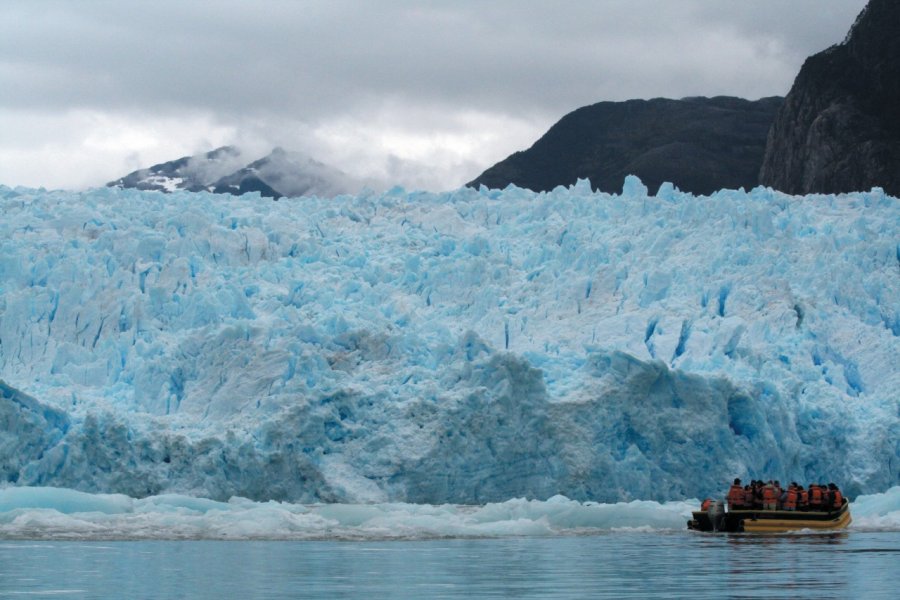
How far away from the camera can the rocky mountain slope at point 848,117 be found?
43.4 m

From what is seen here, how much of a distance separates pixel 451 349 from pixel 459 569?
35.5 feet

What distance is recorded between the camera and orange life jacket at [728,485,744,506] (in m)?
18.3

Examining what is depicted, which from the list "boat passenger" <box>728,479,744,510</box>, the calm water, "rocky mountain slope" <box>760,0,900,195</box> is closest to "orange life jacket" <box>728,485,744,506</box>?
"boat passenger" <box>728,479,744,510</box>

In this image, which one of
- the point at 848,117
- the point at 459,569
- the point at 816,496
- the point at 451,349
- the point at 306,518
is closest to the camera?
the point at 459,569

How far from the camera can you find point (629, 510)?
1842cm

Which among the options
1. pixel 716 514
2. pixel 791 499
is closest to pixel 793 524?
pixel 791 499

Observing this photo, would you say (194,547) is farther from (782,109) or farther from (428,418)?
(782,109)

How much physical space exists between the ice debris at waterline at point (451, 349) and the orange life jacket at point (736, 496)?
299 cm

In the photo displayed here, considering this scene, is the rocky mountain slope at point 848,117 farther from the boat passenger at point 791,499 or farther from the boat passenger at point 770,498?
the boat passenger at point 770,498

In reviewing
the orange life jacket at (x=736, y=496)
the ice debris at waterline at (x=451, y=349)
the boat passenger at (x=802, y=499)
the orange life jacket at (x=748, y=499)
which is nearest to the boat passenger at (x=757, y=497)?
the orange life jacket at (x=748, y=499)

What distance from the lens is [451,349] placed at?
22.2 metres

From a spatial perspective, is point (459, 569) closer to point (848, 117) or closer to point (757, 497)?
point (757, 497)

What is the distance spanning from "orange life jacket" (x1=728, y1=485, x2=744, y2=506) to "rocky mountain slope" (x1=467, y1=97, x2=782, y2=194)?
34097mm

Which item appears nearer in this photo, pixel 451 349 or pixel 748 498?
pixel 748 498
